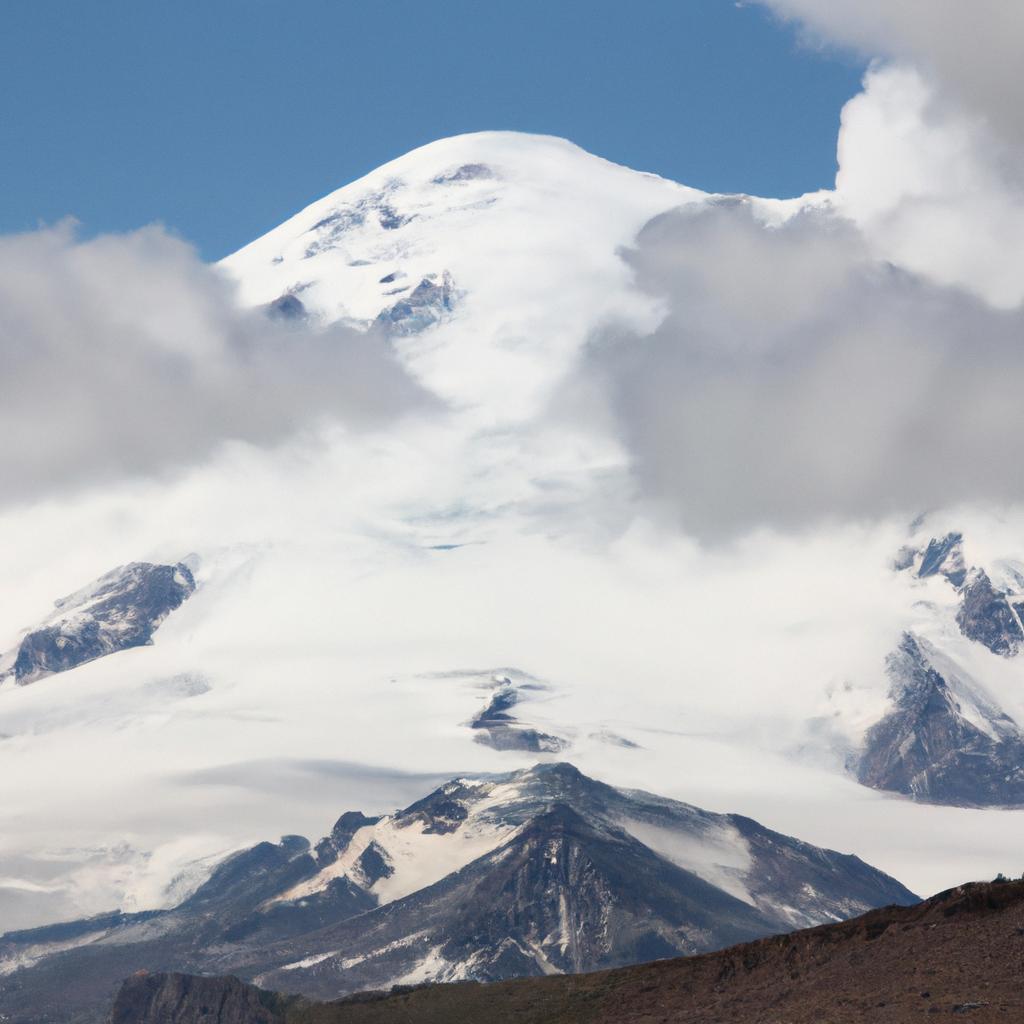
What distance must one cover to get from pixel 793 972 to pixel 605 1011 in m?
28.7

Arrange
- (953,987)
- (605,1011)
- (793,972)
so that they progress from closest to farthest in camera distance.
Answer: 1. (953,987)
2. (793,972)
3. (605,1011)

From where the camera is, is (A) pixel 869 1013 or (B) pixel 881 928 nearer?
(A) pixel 869 1013

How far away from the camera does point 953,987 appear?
502 feet

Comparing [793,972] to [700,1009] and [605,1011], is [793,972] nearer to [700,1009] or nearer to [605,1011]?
[700,1009]

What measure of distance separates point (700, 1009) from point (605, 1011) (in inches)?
876

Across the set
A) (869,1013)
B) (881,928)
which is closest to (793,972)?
(881,928)

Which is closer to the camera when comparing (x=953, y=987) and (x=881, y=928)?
(x=953, y=987)

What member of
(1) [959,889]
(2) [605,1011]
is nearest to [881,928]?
(1) [959,889]

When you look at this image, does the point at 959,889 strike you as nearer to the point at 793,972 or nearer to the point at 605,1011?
the point at 793,972

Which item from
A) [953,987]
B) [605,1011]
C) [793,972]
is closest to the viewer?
[953,987]

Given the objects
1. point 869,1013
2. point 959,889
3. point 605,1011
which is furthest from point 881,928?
Result: point 605,1011

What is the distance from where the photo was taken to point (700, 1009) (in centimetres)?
17675

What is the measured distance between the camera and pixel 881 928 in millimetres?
175375

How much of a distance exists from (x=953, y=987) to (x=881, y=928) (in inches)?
887
